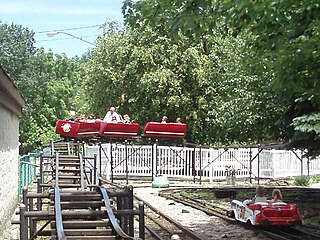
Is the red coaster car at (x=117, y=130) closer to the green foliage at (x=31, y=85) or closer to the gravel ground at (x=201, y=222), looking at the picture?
the gravel ground at (x=201, y=222)

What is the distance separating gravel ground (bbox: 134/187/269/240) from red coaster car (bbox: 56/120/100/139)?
9.71ft

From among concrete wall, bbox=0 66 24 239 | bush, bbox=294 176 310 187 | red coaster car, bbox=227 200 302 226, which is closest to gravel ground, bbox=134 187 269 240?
red coaster car, bbox=227 200 302 226

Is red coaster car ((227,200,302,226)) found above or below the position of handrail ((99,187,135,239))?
below

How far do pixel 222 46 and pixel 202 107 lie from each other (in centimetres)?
360

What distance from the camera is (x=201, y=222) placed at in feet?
50.5

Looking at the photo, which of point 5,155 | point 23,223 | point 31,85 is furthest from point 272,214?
point 31,85

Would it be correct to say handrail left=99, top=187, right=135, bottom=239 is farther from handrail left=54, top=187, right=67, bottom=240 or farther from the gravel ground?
the gravel ground

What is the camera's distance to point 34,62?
50.2m

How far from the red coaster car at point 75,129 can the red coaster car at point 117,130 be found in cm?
36

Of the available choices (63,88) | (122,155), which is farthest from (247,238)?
(63,88)

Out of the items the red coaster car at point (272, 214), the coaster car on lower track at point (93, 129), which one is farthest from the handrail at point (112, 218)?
the coaster car on lower track at point (93, 129)

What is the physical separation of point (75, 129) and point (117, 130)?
189 centimetres

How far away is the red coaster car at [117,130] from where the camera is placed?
2234cm

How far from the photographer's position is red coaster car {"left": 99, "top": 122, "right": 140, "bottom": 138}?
22344 millimetres
